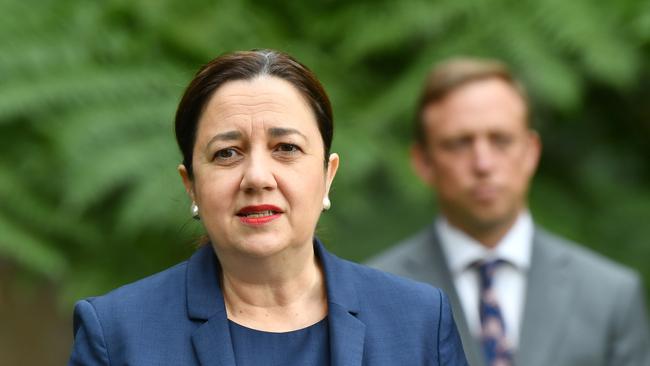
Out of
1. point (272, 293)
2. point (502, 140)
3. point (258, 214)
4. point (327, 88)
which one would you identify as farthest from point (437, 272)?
point (258, 214)

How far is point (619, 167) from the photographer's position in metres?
3.59

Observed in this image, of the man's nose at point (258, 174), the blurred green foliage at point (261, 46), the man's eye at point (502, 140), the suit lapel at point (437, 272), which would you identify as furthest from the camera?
the blurred green foliage at point (261, 46)

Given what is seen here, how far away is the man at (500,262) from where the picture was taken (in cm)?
262

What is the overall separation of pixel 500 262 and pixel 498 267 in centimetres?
1

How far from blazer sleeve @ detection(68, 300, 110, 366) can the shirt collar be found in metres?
1.20

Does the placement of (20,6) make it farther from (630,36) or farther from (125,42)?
(630,36)

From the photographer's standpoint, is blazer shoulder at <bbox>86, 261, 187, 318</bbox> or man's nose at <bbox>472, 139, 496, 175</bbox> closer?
blazer shoulder at <bbox>86, 261, 187, 318</bbox>

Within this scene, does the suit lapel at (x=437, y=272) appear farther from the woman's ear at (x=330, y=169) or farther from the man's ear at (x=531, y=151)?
the woman's ear at (x=330, y=169)

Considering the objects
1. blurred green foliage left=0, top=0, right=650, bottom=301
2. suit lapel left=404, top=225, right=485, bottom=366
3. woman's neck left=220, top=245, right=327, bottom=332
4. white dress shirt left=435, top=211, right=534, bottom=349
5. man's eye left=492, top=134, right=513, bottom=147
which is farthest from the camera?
blurred green foliage left=0, top=0, right=650, bottom=301

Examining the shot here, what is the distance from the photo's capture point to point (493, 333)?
A: 2.60 meters

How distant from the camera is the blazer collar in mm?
1653

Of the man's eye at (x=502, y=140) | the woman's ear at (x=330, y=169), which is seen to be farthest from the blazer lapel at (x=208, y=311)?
the man's eye at (x=502, y=140)

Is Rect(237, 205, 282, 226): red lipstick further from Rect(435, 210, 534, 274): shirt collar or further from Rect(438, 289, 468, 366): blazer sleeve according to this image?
Rect(435, 210, 534, 274): shirt collar

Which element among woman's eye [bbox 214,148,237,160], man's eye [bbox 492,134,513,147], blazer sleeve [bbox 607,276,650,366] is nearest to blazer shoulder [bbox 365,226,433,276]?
man's eye [bbox 492,134,513,147]
